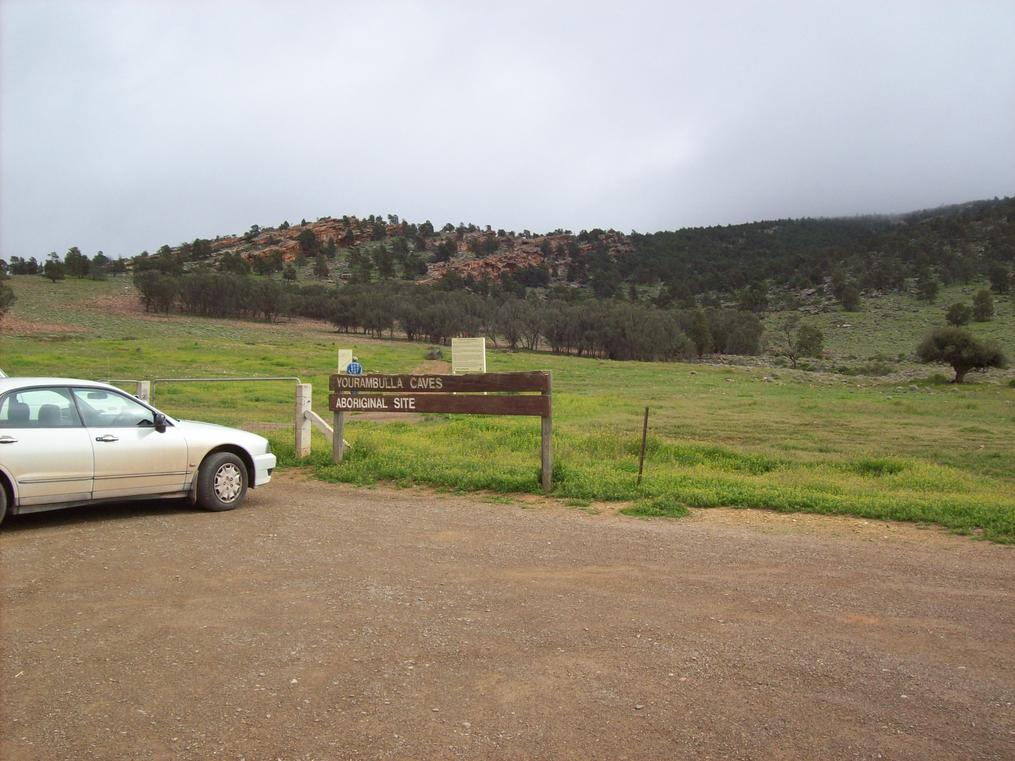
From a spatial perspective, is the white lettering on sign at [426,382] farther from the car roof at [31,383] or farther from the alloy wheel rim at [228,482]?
the car roof at [31,383]

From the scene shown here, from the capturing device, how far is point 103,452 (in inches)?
306

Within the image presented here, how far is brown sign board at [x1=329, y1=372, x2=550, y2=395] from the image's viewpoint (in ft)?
34.2

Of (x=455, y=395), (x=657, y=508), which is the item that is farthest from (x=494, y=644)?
(x=455, y=395)

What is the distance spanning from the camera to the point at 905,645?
4816mm

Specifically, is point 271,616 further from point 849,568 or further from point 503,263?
point 503,263

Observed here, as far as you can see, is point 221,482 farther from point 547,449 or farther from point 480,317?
point 480,317

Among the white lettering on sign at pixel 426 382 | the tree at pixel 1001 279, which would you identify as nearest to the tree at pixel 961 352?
the white lettering on sign at pixel 426 382

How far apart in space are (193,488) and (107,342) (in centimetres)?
4770

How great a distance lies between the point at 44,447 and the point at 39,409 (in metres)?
0.43

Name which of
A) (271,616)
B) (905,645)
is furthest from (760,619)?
(271,616)

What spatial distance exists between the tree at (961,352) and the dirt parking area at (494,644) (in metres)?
48.7

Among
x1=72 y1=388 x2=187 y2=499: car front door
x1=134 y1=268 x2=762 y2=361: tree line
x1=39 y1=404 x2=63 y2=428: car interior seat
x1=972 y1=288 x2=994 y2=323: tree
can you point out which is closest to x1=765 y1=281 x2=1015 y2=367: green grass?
x1=972 y1=288 x2=994 y2=323: tree

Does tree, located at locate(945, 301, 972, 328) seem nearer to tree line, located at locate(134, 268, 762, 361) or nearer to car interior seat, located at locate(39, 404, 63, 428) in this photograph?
tree line, located at locate(134, 268, 762, 361)

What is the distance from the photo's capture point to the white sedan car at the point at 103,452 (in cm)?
728
